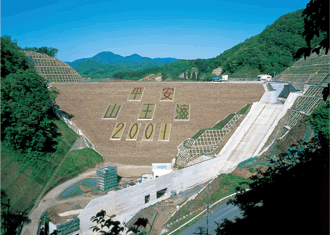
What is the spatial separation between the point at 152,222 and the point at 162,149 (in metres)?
14.1

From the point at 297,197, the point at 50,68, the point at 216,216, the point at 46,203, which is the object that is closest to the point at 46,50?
the point at 50,68

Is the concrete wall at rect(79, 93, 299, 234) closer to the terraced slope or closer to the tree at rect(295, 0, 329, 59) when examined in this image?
the terraced slope

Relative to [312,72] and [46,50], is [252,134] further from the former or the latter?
[46,50]

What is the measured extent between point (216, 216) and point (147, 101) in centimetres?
2639

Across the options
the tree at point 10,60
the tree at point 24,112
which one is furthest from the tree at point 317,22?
the tree at point 10,60

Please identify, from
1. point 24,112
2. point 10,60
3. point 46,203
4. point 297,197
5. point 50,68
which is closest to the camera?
point 297,197

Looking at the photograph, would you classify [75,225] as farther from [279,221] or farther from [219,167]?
[219,167]

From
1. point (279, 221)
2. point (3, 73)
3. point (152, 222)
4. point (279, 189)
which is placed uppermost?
point (3, 73)

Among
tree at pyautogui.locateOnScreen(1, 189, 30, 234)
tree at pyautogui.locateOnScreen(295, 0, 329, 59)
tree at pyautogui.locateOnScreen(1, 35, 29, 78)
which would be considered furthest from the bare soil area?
tree at pyautogui.locateOnScreen(295, 0, 329, 59)

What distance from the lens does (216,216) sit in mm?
21547

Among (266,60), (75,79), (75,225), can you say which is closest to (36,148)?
(75,225)

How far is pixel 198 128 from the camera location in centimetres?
3766

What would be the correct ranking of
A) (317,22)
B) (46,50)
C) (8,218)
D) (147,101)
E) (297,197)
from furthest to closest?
(46,50) → (147,101) → (8,218) → (297,197) → (317,22)

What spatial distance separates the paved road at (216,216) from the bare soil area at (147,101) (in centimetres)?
1193
